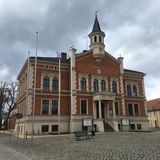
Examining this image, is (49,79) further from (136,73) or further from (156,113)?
(156,113)

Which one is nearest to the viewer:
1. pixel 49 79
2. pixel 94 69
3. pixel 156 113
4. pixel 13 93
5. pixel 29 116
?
pixel 29 116

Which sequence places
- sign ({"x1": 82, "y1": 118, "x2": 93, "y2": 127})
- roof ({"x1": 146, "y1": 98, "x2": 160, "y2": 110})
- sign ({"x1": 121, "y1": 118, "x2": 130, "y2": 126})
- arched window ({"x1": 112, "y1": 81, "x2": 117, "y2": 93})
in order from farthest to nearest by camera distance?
1. roof ({"x1": 146, "y1": 98, "x2": 160, "y2": 110})
2. arched window ({"x1": 112, "y1": 81, "x2": 117, "y2": 93})
3. sign ({"x1": 121, "y1": 118, "x2": 130, "y2": 126})
4. sign ({"x1": 82, "y1": 118, "x2": 93, "y2": 127})

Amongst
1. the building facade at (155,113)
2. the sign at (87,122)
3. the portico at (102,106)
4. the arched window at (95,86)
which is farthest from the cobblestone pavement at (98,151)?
the building facade at (155,113)

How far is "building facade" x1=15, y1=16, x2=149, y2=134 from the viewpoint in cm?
3719

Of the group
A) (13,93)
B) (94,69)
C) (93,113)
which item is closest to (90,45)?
(94,69)

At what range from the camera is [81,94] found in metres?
39.7

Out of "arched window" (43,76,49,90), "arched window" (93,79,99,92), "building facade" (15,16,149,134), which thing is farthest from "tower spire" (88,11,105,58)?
"arched window" (43,76,49,90)

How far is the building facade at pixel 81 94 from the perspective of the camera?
3719 cm

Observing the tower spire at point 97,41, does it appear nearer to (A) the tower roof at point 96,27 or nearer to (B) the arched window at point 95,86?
(A) the tower roof at point 96,27

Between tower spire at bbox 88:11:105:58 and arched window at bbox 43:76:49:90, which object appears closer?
arched window at bbox 43:76:49:90

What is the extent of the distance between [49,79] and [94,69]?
867cm

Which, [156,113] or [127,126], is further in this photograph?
[156,113]

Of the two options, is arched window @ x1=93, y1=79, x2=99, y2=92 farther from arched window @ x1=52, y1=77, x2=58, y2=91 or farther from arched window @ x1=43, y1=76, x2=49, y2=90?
arched window @ x1=43, y1=76, x2=49, y2=90

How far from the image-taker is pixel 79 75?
132ft
